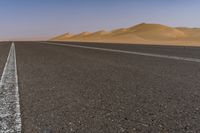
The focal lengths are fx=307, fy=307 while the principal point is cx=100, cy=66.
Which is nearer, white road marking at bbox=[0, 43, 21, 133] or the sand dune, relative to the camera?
white road marking at bbox=[0, 43, 21, 133]

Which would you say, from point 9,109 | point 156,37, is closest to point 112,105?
point 9,109

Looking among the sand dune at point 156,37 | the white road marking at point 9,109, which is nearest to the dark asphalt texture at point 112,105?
the white road marking at point 9,109

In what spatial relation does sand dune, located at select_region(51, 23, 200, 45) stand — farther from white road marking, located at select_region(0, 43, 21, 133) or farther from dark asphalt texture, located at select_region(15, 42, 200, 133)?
white road marking, located at select_region(0, 43, 21, 133)

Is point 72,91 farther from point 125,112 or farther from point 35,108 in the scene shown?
point 125,112

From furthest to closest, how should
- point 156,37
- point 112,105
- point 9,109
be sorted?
1. point 156,37
2. point 112,105
3. point 9,109

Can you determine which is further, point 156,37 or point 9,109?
point 156,37

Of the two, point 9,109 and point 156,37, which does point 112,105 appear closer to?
point 9,109

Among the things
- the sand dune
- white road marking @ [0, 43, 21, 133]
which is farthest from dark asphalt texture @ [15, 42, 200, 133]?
the sand dune

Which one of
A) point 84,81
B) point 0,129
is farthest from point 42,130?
point 84,81

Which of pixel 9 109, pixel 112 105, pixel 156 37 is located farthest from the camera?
pixel 156 37

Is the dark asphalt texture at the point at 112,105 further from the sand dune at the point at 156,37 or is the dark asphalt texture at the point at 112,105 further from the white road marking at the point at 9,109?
the sand dune at the point at 156,37

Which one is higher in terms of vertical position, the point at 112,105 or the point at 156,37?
the point at 156,37

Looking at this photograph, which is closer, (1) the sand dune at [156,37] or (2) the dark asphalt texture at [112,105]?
(2) the dark asphalt texture at [112,105]

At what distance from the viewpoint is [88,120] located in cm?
392
